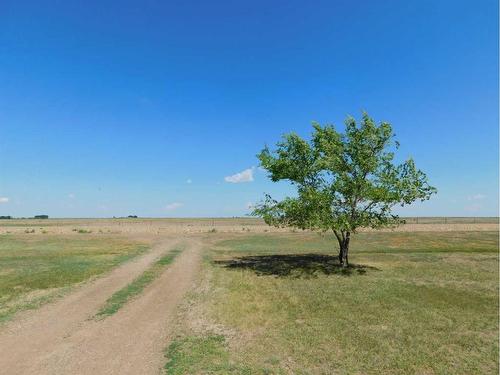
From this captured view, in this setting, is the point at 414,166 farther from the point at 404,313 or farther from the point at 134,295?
the point at 134,295

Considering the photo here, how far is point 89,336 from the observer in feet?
46.9

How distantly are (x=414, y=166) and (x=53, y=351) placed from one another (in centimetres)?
2607

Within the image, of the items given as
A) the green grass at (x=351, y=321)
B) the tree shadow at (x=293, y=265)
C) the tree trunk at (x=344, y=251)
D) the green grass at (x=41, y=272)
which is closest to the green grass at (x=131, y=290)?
the green grass at (x=41, y=272)

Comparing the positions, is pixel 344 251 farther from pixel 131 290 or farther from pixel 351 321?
pixel 131 290

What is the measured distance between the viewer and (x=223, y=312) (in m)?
18.2

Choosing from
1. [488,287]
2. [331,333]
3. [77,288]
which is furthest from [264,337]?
[488,287]

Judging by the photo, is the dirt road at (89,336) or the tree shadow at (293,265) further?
the tree shadow at (293,265)

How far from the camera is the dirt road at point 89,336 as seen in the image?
38.0 feet

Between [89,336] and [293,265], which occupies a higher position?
[293,265]

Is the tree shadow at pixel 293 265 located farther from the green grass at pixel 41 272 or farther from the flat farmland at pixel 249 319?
the green grass at pixel 41 272

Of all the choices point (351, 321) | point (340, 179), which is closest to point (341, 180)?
point (340, 179)

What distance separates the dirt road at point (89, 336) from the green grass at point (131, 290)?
0.40 meters

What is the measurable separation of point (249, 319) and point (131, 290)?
9111mm

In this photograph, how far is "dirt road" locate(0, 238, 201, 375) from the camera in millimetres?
11570
